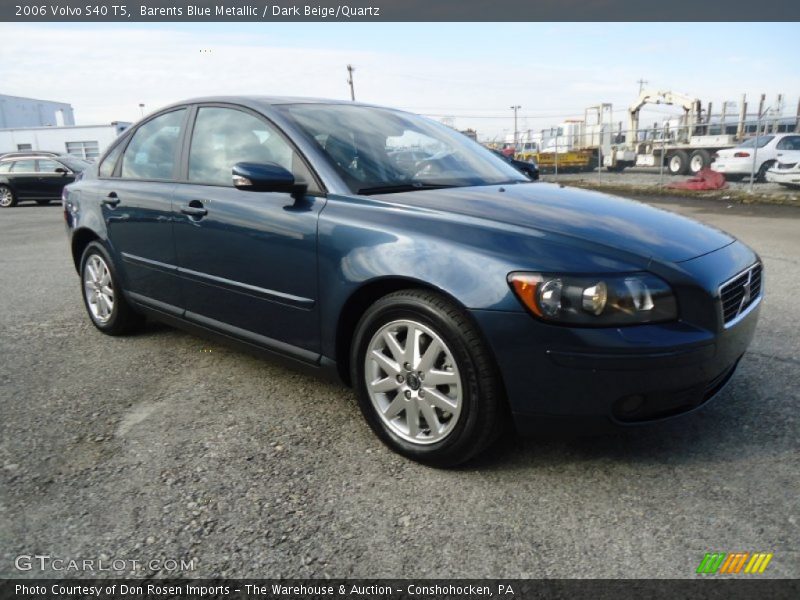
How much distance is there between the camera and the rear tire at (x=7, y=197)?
1716 centimetres

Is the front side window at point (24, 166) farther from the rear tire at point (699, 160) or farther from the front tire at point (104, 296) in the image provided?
the rear tire at point (699, 160)

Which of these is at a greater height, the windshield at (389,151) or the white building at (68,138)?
the white building at (68,138)

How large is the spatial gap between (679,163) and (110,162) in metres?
23.9

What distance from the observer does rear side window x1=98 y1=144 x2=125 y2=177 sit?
14.0 feet

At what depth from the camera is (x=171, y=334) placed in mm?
4398

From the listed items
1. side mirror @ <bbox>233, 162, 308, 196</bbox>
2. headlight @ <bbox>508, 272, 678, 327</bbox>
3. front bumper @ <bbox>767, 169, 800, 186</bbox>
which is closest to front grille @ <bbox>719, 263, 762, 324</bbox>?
headlight @ <bbox>508, 272, 678, 327</bbox>

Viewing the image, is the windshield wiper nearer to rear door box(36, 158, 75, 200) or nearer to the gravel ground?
the gravel ground

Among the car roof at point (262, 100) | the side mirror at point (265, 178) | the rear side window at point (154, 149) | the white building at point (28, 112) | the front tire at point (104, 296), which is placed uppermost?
the white building at point (28, 112)

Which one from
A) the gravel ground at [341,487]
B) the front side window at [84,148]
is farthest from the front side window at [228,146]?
the front side window at [84,148]

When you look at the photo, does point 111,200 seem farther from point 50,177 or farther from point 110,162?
point 50,177

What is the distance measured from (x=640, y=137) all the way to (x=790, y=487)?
95.4ft

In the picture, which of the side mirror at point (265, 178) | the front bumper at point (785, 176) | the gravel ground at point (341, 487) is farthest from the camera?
the front bumper at point (785, 176)

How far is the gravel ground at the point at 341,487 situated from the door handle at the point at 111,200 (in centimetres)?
111

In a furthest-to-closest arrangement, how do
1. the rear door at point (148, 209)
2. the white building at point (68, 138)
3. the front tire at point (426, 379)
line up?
the white building at point (68, 138), the rear door at point (148, 209), the front tire at point (426, 379)
